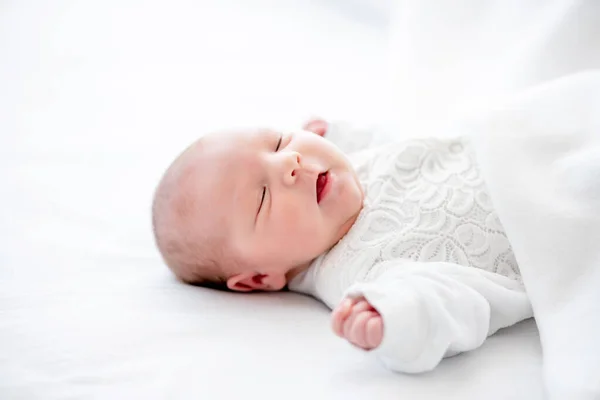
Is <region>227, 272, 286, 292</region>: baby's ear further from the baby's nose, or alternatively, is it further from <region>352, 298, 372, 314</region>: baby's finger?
<region>352, 298, 372, 314</region>: baby's finger

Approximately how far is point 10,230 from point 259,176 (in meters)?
0.45

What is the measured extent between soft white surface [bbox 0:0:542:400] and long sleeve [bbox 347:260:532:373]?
3 cm

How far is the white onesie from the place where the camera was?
2.74 ft

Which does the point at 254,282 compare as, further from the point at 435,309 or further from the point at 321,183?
the point at 435,309

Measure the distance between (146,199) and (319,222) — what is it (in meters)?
0.43

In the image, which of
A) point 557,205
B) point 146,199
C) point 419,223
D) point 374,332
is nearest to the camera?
point 374,332

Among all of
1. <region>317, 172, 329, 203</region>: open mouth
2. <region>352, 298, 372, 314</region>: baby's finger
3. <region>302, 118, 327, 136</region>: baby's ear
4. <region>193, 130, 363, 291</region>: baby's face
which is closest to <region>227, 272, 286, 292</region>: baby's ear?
<region>193, 130, 363, 291</region>: baby's face

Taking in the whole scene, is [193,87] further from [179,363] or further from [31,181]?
[179,363]

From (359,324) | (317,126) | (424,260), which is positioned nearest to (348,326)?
(359,324)

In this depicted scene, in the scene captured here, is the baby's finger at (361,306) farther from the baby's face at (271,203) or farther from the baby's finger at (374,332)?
the baby's face at (271,203)

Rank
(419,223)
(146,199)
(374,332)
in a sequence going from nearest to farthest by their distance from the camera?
1. (374,332)
2. (419,223)
3. (146,199)

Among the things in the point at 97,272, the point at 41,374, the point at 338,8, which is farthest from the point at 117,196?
the point at 338,8

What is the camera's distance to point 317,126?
4.57 ft

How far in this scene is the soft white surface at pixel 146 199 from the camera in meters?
0.84
